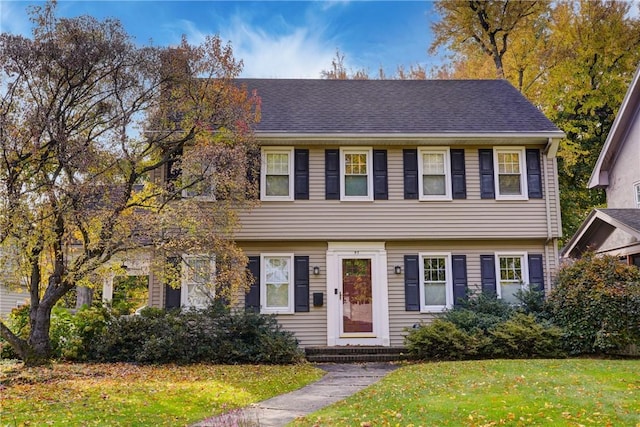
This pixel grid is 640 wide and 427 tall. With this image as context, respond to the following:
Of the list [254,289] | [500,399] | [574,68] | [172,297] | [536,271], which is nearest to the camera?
[500,399]

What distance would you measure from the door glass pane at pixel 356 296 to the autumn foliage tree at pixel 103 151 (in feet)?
10.4

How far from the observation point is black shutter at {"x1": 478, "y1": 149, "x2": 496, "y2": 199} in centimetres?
1358

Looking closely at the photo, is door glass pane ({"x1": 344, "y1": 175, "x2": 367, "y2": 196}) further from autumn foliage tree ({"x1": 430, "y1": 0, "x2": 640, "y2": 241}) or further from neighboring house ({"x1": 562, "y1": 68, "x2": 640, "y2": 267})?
autumn foliage tree ({"x1": 430, "y1": 0, "x2": 640, "y2": 241})

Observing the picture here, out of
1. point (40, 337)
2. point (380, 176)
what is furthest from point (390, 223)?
point (40, 337)

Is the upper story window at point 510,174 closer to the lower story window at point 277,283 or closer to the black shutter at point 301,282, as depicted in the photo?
the black shutter at point 301,282

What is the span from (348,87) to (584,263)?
28.1 ft

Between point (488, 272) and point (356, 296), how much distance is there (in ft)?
11.2

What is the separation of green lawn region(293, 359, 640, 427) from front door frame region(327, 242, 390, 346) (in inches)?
148

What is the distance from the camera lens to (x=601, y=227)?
1481 cm

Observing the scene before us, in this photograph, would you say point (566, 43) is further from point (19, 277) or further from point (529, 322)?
point (19, 277)

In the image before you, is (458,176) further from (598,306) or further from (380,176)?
(598,306)

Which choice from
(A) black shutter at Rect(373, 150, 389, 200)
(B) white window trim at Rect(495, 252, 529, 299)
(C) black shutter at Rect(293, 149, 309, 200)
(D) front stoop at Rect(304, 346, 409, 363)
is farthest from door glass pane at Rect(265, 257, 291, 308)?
(B) white window trim at Rect(495, 252, 529, 299)

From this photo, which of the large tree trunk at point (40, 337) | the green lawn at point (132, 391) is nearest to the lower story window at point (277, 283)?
the green lawn at point (132, 391)

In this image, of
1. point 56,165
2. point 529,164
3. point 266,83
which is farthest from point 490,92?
point 56,165
